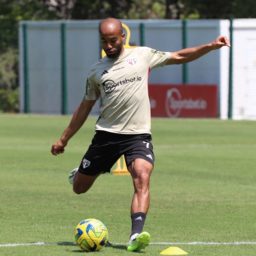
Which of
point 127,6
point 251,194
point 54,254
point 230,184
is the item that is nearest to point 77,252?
point 54,254

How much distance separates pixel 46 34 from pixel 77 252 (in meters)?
31.4

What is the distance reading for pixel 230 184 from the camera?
53.4ft

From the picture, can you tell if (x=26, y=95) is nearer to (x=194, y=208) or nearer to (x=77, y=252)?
(x=194, y=208)

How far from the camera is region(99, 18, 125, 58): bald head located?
999 centimetres

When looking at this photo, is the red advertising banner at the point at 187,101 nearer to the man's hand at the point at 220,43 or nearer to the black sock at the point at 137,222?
the man's hand at the point at 220,43

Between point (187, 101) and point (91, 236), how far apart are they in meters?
26.2

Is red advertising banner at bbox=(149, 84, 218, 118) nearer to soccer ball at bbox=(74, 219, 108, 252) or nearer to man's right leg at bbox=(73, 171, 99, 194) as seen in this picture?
man's right leg at bbox=(73, 171, 99, 194)

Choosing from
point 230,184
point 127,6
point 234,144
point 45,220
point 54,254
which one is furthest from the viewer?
point 127,6

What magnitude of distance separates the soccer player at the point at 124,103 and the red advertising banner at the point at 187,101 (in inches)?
995

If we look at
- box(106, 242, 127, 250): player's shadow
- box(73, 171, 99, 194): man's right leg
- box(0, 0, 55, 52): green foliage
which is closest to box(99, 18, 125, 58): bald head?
box(73, 171, 99, 194): man's right leg

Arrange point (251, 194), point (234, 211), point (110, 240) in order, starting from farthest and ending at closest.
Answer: point (251, 194) < point (234, 211) < point (110, 240)

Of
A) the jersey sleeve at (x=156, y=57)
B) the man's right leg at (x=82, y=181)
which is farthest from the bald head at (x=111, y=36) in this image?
the man's right leg at (x=82, y=181)

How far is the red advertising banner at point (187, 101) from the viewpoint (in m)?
35.7

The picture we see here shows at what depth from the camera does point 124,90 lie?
1020cm
